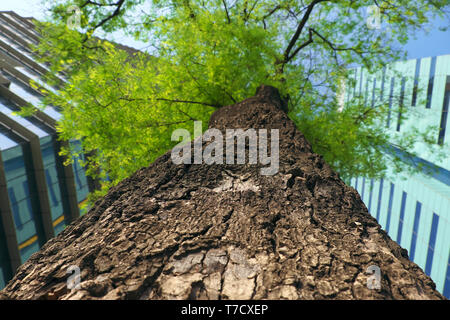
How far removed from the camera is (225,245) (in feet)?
5.81

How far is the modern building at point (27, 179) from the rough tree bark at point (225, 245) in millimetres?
9125

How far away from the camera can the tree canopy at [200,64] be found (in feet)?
21.9

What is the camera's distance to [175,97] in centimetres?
704

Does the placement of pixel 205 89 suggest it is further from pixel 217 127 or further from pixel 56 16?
pixel 56 16

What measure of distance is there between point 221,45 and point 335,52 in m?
4.13

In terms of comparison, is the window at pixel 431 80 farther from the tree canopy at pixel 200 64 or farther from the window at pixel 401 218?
the tree canopy at pixel 200 64

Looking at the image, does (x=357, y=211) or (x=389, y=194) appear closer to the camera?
(x=357, y=211)

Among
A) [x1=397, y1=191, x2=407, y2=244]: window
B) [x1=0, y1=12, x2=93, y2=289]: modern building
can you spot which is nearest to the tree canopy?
[x1=0, y1=12, x2=93, y2=289]: modern building

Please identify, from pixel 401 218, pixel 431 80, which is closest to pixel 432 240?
pixel 401 218

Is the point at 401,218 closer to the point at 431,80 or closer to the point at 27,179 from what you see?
the point at 431,80

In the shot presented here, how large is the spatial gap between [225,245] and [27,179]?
13.2 m

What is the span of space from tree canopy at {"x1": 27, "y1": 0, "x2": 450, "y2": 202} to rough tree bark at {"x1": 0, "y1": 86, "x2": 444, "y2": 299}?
4.58 m

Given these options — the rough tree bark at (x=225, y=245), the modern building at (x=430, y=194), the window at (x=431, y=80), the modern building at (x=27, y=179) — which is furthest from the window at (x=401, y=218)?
the rough tree bark at (x=225, y=245)

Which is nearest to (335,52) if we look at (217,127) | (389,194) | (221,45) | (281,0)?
(281,0)
